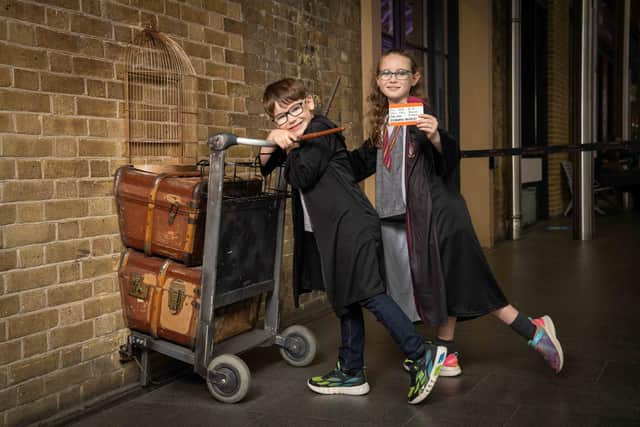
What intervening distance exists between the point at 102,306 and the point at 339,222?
3.60 feet

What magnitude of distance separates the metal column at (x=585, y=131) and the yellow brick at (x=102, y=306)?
20.4ft

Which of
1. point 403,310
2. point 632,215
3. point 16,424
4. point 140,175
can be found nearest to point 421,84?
point 403,310

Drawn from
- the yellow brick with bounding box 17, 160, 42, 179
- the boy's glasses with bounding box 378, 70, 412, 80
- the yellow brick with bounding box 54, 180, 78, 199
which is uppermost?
the boy's glasses with bounding box 378, 70, 412, 80

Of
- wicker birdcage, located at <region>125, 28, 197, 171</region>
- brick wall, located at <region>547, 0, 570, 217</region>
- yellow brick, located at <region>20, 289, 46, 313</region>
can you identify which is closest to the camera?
yellow brick, located at <region>20, 289, 46, 313</region>

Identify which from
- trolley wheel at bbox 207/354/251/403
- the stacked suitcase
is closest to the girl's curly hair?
the stacked suitcase

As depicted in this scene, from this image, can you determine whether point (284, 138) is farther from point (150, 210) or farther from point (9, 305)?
point (9, 305)

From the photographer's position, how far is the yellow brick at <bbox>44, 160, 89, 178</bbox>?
2877 mm

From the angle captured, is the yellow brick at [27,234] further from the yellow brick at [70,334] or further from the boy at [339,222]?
the boy at [339,222]

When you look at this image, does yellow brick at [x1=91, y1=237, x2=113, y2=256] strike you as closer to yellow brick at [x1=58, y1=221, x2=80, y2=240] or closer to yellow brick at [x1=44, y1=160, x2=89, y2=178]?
yellow brick at [x1=58, y1=221, x2=80, y2=240]

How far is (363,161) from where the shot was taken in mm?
3195

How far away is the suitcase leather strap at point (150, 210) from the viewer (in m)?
3.05

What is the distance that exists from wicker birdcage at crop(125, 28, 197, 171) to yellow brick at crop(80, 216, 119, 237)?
0.27m

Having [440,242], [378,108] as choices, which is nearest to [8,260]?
[378,108]

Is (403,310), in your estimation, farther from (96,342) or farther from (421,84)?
(96,342)
